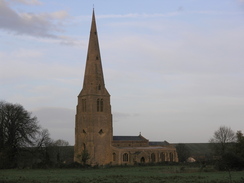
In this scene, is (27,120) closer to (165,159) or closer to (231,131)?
(165,159)

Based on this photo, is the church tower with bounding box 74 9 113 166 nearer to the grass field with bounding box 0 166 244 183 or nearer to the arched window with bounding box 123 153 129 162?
the arched window with bounding box 123 153 129 162

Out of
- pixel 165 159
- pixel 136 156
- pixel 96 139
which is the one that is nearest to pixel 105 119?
pixel 96 139

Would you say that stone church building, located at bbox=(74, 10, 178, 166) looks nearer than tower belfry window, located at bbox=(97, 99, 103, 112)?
Yes

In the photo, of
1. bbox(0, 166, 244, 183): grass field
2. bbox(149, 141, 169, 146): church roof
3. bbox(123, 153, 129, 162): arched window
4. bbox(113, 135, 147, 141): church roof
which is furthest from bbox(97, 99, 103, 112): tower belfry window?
bbox(0, 166, 244, 183): grass field

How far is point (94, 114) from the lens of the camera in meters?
80.9

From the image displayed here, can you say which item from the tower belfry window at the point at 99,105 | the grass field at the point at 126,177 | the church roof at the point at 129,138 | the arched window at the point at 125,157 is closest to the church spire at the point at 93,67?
the tower belfry window at the point at 99,105

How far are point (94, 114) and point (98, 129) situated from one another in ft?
11.3

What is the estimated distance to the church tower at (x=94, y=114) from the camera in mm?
79562

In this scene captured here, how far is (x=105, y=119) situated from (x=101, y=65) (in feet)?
41.3

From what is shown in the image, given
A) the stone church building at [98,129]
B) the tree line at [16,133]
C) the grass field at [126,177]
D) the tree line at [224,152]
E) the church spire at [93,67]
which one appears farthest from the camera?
the church spire at [93,67]

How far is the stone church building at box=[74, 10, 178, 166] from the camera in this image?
78.9 metres

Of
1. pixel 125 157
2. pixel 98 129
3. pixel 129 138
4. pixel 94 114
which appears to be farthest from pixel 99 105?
pixel 125 157

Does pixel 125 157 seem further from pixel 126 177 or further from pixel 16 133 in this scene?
pixel 126 177

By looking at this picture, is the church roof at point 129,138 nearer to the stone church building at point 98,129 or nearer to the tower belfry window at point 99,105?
the stone church building at point 98,129
